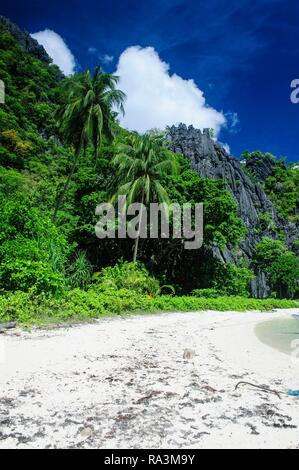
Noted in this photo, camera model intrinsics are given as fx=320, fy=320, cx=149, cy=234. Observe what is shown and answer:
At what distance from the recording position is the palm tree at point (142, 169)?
20562 mm

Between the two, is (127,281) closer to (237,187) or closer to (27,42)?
(237,187)

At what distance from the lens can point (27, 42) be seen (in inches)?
2032

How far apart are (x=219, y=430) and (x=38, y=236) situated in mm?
9891

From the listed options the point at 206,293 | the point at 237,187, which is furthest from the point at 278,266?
the point at 206,293

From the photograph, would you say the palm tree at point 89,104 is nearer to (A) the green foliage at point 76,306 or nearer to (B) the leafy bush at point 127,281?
(B) the leafy bush at point 127,281

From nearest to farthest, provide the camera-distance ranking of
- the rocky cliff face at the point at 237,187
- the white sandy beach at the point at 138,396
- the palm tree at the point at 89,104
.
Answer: the white sandy beach at the point at 138,396 < the palm tree at the point at 89,104 < the rocky cliff face at the point at 237,187

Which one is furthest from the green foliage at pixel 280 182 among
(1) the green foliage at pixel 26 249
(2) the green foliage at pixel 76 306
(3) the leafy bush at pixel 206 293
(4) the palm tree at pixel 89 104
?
(1) the green foliage at pixel 26 249

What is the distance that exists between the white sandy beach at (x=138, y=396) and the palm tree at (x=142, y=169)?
47.9 ft

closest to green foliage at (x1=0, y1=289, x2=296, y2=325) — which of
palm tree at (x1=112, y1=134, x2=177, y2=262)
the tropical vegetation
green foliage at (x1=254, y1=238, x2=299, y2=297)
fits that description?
the tropical vegetation

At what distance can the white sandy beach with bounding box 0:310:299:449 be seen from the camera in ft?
9.20

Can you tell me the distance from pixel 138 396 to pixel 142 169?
18.6 meters

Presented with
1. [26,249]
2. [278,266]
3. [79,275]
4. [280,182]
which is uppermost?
[280,182]

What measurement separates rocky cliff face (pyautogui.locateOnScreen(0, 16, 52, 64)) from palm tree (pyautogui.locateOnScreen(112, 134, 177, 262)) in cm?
3962

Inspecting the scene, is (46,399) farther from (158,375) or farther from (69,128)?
(69,128)
